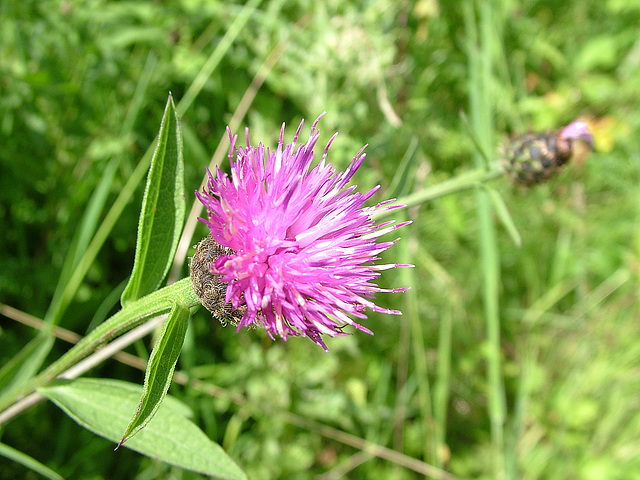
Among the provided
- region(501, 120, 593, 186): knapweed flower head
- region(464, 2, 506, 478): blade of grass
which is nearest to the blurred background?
region(464, 2, 506, 478): blade of grass

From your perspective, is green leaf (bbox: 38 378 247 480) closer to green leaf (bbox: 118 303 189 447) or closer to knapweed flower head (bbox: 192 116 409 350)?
green leaf (bbox: 118 303 189 447)

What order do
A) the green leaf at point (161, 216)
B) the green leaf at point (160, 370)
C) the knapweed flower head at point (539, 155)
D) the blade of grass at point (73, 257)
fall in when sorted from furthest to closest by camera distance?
the knapweed flower head at point (539, 155) → the blade of grass at point (73, 257) → the green leaf at point (161, 216) → the green leaf at point (160, 370)

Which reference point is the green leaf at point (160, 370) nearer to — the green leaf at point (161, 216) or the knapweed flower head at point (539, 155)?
the green leaf at point (161, 216)

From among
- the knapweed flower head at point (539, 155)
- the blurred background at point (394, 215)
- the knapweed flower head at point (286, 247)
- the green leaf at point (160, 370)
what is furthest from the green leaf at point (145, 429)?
the knapweed flower head at point (539, 155)

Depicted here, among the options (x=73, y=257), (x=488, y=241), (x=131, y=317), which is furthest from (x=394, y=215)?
(x=73, y=257)

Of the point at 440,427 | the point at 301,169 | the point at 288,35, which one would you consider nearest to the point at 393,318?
the point at 440,427
